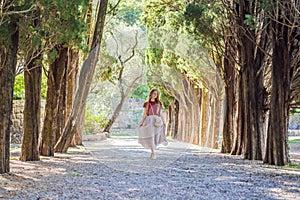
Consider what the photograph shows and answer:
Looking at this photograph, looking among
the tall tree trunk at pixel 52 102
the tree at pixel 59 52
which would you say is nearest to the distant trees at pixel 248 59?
the tree at pixel 59 52

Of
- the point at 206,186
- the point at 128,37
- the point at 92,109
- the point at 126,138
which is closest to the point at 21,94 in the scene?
the point at 92,109

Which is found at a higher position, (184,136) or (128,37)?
(128,37)

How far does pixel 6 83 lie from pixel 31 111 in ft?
8.35

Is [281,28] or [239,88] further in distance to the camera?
[239,88]

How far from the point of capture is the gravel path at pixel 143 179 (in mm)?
6559

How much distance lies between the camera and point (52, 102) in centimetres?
1234

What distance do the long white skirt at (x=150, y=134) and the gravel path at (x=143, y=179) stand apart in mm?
347

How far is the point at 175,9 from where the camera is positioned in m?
15.6

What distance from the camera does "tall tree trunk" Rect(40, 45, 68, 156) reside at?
12.3 m

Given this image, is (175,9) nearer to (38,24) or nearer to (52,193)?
(38,24)

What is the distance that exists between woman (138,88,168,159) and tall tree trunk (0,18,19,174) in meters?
3.68

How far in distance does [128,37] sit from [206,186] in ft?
30.9

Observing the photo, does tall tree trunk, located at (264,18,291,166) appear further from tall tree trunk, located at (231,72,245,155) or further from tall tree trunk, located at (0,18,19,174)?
tall tree trunk, located at (0,18,19,174)

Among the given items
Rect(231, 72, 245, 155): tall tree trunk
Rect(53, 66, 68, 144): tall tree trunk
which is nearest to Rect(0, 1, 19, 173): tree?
Rect(53, 66, 68, 144): tall tree trunk
